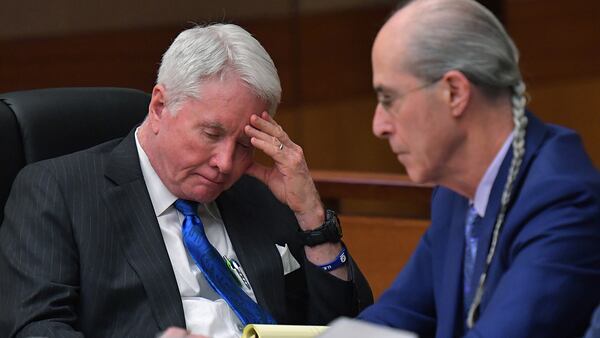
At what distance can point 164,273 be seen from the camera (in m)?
2.67

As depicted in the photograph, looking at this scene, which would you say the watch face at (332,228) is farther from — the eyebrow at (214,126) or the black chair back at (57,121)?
the black chair back at (57,121)

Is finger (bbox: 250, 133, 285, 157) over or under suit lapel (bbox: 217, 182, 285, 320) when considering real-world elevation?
over

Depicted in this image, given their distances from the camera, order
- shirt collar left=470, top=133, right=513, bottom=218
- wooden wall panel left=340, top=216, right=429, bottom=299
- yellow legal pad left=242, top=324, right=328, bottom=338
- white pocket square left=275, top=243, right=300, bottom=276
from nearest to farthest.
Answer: shirt collar left=470, top=133, right=513, bottom=218, yellow legal pad left=242, top=324, right=328, bottom=338, white pocket square left=275, top=243, right=300, bottom=276, wooden wall panel left=340, top=216, right=429, bottom=299

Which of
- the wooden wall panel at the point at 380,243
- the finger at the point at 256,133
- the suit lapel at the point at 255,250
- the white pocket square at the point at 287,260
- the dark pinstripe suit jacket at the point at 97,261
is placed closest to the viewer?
the dark pinstripe suit jacket at the point at 97,261

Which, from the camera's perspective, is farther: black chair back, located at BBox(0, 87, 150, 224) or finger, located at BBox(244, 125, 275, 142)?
black chair back, located at BBox(0, 87, 150, 224)

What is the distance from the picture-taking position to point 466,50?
6.18 ft

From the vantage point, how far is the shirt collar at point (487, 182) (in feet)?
6.46

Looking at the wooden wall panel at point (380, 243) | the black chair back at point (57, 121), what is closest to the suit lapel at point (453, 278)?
the black chair back at point (57, 121)

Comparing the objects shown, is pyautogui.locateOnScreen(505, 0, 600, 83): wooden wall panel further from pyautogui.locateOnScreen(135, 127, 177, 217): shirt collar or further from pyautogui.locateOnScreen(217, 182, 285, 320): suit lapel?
pyautogui.locateOnScreen(135, 127, 177, 217): shirt collar

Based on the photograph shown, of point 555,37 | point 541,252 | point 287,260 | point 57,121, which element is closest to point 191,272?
point 287,260

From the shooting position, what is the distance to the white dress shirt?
268 cm

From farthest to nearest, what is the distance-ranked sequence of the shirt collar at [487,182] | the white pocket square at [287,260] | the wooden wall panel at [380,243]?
the wooden wall panel at [380,243] < the white pocket square at [287,260] < the shirt collar at [487,182]

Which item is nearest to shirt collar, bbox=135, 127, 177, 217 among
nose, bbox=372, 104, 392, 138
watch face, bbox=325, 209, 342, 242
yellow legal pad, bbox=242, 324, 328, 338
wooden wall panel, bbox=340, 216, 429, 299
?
watch face, bbox=325, 209, 342, 242

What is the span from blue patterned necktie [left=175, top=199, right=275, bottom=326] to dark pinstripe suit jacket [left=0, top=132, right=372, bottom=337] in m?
0.06
